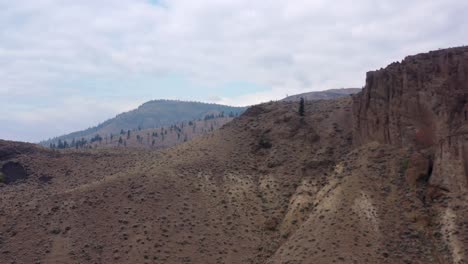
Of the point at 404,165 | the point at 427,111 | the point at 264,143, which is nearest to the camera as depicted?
the point at 404,165

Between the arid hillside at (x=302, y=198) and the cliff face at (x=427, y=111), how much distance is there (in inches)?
3.8

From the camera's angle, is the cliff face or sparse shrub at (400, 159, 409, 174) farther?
sparse shrub at (400, 159, 409, 174)

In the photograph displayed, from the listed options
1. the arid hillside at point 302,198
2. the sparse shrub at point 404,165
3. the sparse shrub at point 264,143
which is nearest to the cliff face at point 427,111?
the arid hillside at point 302,198

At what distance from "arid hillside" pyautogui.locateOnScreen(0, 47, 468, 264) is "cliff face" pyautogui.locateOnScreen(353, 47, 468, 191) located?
96 mm

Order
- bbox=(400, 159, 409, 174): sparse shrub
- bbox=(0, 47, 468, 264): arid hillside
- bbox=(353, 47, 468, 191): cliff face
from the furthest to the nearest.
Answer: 1. bbox=(400, 159, 409, 174): sparse shrub
2. bbox=(353, 47, 468, 191): cliff face
3. bbox=(0, 47, 468, 264): arid hillside

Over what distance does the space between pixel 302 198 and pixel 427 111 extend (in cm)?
1281

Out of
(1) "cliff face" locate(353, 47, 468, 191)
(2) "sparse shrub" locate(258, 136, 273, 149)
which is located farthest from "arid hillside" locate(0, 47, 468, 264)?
(2) "sparse shrub" locate(258, 136, 273, 149)

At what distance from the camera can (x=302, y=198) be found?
1992 inches

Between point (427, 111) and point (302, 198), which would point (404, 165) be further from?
point (302, 198)

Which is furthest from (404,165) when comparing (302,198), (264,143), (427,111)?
(264,143)

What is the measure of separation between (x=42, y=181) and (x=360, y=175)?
37174 millimetres

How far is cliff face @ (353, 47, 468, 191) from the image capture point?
44.6m

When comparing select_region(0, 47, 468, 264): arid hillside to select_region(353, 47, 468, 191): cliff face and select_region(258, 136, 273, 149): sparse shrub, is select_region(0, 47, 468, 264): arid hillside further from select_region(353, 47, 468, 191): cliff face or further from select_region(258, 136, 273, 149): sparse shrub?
select_region(258, 136, 273, 149): sparse shrub

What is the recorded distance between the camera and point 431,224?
42219 millimetres
